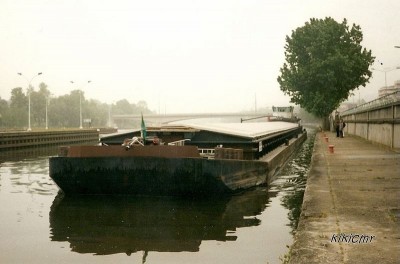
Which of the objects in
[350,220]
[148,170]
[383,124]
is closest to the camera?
[350,220]

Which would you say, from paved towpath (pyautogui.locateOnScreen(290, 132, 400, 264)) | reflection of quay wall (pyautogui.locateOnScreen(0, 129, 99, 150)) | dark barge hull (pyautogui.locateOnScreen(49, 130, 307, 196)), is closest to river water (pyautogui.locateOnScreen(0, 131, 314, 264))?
dark barge hull (pyautogui.locateOnScreen(49, 130, 307, 196))

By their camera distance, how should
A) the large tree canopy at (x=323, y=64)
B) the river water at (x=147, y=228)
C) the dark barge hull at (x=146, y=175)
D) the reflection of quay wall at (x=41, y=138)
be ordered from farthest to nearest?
the large tree canopy at (x=323, y=64) → the reflection of quay wall at (x=41, y=138) → the dark barge hull at (x=146, y=175) → the river water at (x=147, y=228)

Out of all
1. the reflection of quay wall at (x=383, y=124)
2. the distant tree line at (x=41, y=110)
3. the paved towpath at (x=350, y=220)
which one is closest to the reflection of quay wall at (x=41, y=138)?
the reflection of quay wall at (x=383, y=124)

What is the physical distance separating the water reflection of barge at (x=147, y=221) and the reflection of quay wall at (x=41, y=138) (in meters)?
30.2

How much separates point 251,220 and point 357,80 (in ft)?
169

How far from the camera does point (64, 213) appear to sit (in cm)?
1152

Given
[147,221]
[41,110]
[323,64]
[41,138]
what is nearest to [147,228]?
[147,221]

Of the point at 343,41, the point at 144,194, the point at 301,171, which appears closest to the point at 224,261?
the point at 144,194

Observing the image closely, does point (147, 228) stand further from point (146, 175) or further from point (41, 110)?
point (41, 110)

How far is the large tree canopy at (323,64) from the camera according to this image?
52969 mm

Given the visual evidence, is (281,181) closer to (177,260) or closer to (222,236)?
(222,236)

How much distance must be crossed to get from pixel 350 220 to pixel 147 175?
6.59m

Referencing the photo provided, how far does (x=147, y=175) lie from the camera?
12.4 m

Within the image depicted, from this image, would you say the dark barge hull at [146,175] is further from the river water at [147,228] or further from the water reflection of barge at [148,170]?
the river water at [147,228]
